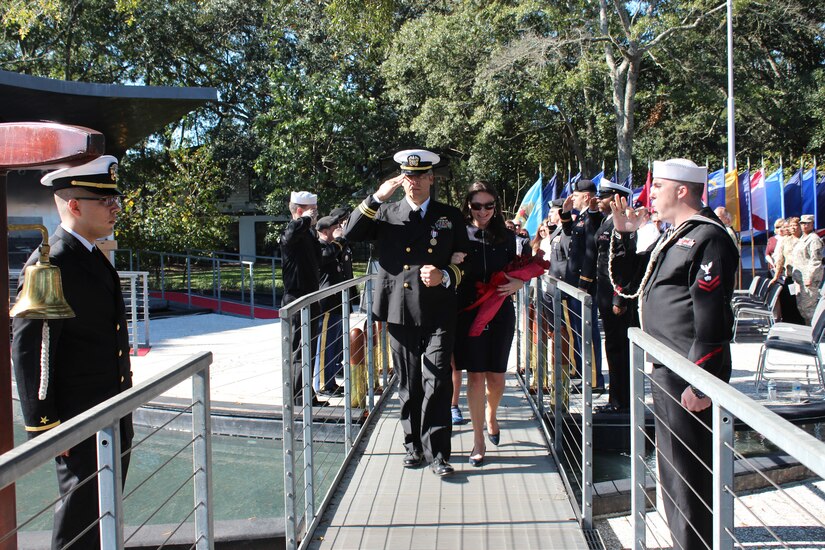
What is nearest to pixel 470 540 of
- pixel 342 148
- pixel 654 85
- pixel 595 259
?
pixel 595 259

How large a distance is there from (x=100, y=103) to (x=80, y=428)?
356cm

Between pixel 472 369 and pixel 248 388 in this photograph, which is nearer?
pixel 472 369

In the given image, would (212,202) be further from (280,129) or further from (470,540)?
(470,540)

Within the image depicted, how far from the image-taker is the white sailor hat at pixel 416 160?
439cm

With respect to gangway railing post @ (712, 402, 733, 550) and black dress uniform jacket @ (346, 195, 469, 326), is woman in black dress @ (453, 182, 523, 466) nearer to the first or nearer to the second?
black dress uniform jacket @ (346, 195, 469, 326)

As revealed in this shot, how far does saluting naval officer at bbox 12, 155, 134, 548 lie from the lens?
9.37ft

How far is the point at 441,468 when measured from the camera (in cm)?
452

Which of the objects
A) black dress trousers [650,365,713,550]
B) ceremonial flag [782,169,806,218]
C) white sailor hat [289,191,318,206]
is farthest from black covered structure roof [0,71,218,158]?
ceremonial flag [782,169,806,218]

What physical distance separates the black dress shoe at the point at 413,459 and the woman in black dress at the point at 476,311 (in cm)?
35

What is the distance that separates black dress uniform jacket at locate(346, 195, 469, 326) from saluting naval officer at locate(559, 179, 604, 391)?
2.31m

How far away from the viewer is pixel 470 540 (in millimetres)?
3693

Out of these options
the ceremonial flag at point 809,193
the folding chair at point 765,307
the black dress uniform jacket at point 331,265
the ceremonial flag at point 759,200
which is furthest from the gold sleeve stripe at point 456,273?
the ceremonial flag at point 809,193

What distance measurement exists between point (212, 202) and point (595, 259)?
A: 525 inches

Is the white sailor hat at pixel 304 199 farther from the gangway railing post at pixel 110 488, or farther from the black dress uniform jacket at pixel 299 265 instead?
the gangway railing post at pixel 110 488
